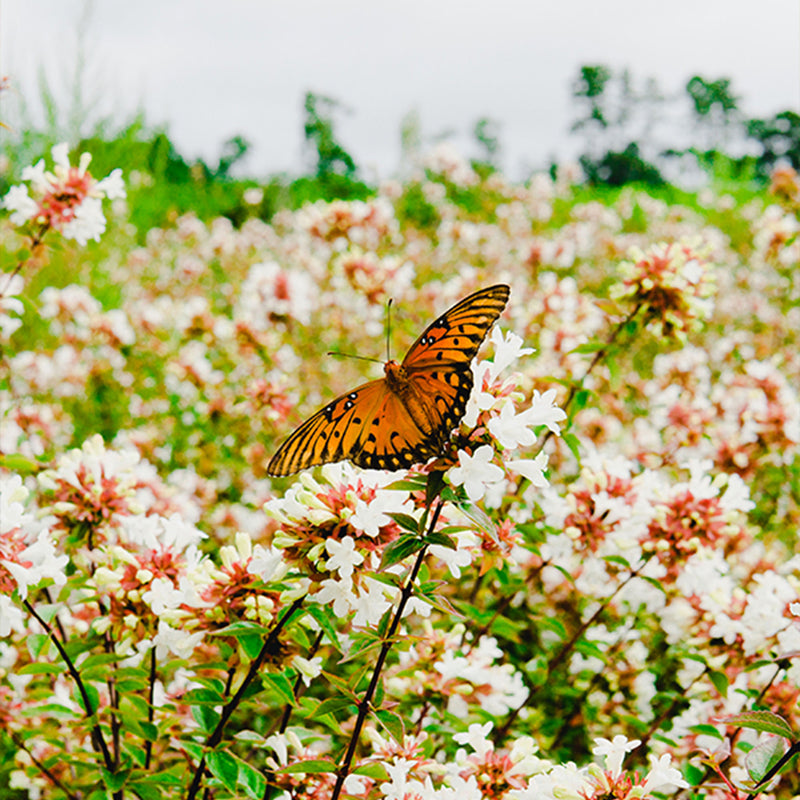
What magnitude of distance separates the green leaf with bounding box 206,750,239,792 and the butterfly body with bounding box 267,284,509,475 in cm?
56

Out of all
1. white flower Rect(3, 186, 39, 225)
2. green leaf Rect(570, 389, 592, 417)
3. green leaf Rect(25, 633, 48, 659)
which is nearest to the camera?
green leaf Rect(25, 633, 48, 659)

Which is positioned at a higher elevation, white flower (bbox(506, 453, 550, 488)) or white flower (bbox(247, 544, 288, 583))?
white flower (bbox(506, 453, 550, 488))

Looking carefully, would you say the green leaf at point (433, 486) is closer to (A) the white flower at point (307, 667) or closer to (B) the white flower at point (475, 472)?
(B) the white flower at point (475, 472)

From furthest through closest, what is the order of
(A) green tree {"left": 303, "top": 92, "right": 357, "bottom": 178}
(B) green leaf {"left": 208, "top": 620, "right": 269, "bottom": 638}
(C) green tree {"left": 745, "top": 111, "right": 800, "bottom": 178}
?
(C) green tree {"left": 745, "top": 111, "right": 800, "bottom": 178}
(A) green tree {"left": 303, "top": 92, "right": 357, "bottom": 178}
(B) green leaf {"left": 208, "top": 620, "right": 269, "bottom": 638}

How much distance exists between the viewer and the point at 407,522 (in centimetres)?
127

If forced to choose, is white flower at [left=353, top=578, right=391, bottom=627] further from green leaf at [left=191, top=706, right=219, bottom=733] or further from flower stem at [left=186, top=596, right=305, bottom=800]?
green leaf at [left=191, top=706, right=219, bottom=733]

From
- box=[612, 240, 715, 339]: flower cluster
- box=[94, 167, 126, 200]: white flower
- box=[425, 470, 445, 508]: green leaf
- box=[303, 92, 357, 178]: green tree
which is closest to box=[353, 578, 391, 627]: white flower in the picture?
box=[425, 470, 445, 508]: green leaf

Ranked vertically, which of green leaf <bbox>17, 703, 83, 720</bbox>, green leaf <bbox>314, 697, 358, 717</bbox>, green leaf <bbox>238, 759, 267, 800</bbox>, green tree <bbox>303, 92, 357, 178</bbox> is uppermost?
green tree <bbox>303, 92, 357, 178</bbox>

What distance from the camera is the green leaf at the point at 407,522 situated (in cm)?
126

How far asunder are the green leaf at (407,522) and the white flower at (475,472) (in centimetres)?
10

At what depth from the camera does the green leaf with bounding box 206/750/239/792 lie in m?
1.39

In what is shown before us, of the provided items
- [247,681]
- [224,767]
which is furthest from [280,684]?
[224,767]

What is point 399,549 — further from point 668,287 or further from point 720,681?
point 668,287

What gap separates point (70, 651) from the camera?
5.95 feet
